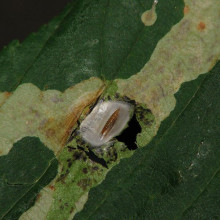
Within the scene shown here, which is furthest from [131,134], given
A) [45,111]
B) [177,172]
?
[45,111]

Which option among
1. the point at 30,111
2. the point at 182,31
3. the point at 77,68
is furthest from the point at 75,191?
the point at 182,31

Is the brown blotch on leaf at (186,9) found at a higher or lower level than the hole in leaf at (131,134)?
higher

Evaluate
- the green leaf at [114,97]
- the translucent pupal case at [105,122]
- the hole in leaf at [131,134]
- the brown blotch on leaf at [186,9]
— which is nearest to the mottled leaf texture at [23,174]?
the green leaf at [114,97]

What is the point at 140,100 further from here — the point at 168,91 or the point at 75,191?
the point at 75,191

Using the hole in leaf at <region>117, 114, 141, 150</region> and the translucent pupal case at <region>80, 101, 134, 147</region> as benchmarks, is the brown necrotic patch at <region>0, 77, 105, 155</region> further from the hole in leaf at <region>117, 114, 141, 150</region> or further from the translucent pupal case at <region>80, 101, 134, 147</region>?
the hole in leaf at <region>117, 114, 141, 150</region>

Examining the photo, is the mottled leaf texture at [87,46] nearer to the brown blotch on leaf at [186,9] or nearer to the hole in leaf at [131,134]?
the brown blotch on leaf at [186,9]

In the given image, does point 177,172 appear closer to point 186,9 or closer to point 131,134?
point 131,134
